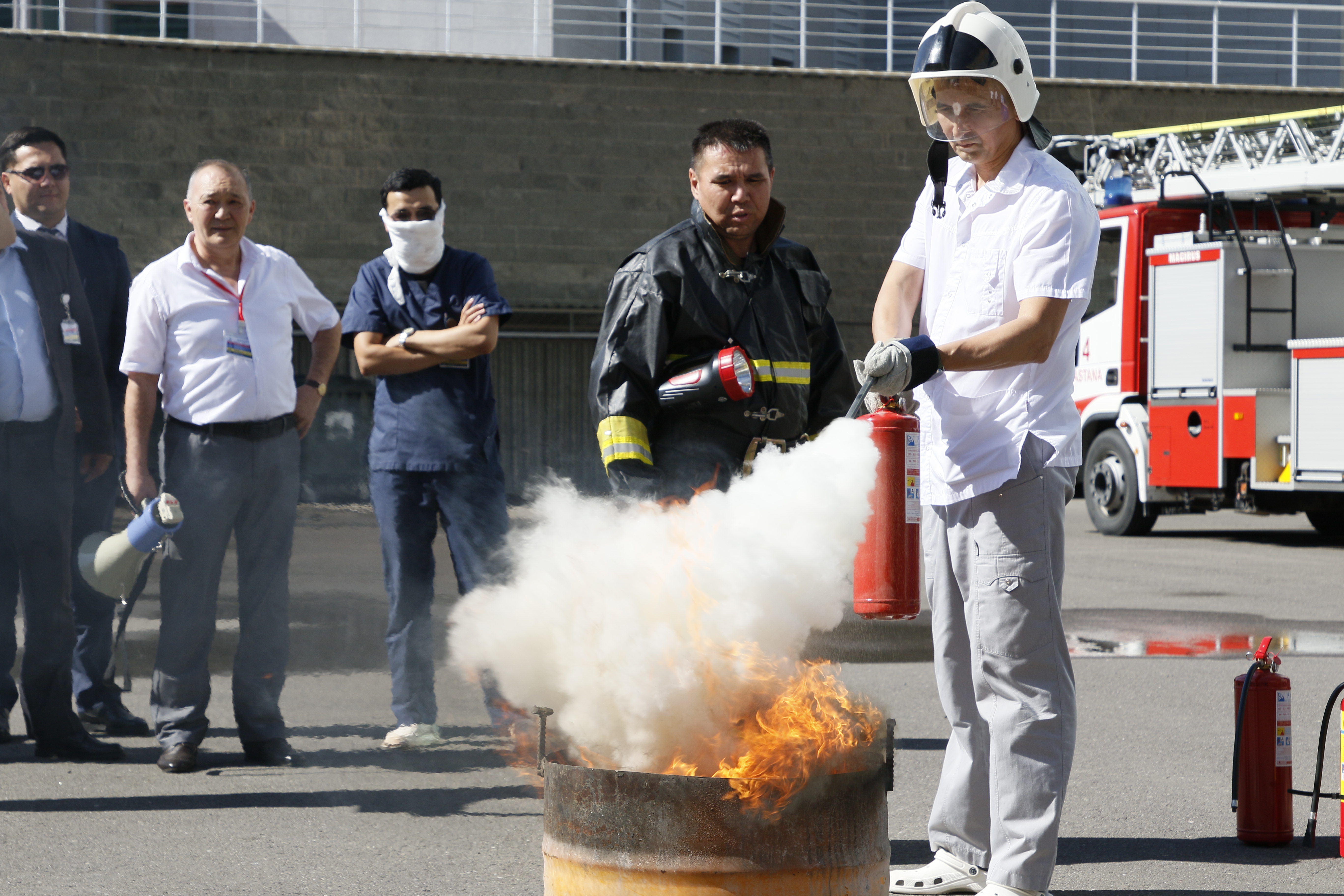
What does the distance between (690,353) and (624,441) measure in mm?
344

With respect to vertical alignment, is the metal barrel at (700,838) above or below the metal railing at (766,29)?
below

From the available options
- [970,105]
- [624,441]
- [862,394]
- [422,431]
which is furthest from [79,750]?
[970,105]

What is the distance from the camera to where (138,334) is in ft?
17.7

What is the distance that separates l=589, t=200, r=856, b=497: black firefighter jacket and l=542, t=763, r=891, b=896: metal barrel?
4.54 ft

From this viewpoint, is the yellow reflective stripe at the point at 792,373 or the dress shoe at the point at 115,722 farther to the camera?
the dress shoe at the point at 115,722

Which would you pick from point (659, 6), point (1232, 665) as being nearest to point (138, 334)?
point (1232, 665)

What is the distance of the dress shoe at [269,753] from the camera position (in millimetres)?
5434

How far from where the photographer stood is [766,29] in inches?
885

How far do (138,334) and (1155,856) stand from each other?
3971 millimetres

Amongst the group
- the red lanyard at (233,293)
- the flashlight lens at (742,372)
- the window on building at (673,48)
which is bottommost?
the flashlight lens at (742,372)

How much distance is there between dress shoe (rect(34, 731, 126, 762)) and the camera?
5469 mm

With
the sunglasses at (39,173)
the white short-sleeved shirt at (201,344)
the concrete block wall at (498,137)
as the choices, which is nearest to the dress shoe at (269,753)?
the white short-sleeved shirt at (201,344)

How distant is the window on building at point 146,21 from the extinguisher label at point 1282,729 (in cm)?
1898

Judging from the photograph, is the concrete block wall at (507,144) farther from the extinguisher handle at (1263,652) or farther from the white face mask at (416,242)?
the extinguisher handle at (1263,652)
